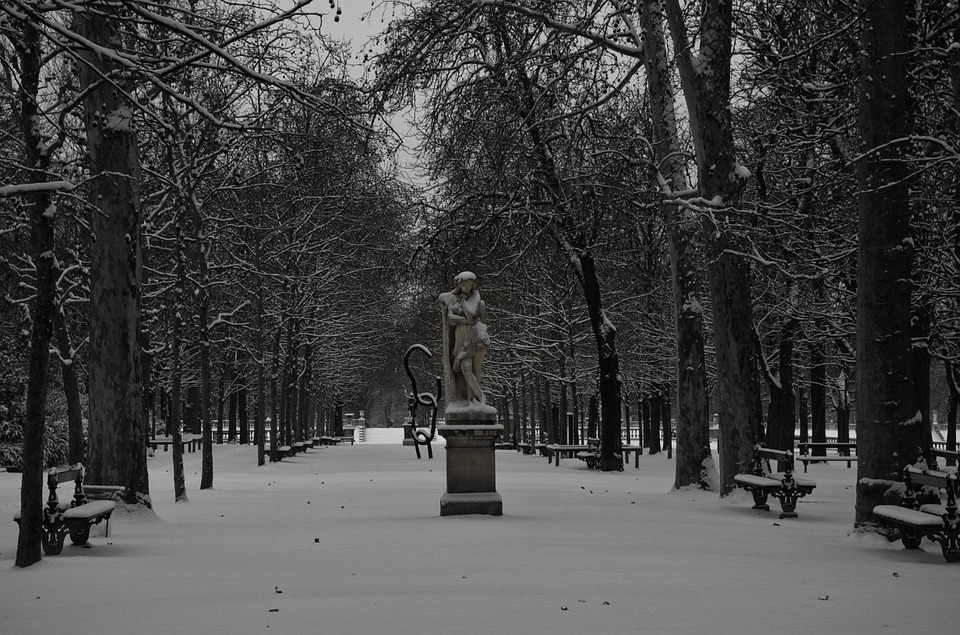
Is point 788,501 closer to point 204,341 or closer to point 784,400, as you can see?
point 204,341

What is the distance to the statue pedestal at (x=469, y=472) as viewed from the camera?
12875mm

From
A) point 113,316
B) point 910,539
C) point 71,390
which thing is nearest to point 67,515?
point 113,316

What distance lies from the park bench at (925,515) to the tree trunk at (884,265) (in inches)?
12.6

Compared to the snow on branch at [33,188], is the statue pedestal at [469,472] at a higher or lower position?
lower

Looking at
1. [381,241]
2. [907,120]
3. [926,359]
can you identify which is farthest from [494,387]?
[907,120]

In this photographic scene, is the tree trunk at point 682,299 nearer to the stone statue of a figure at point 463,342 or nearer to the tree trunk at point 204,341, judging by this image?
the stone statue of a figure at point 463,342

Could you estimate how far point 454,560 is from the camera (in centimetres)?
916

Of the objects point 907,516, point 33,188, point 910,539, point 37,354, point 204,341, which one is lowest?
point 910,539

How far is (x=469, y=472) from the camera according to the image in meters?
13.0

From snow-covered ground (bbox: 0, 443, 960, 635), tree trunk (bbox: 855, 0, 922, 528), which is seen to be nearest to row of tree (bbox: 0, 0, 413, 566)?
snow-covered ground (bbox: 0, 443, 960, 635)

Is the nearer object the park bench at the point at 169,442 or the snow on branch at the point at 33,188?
the snow on branch at the point at 33,188

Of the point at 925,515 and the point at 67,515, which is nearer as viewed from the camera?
the point at 925,515

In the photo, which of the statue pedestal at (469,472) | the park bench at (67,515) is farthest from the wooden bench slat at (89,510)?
the statue pedestal at (469,472)

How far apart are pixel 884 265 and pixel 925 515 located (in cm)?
245
